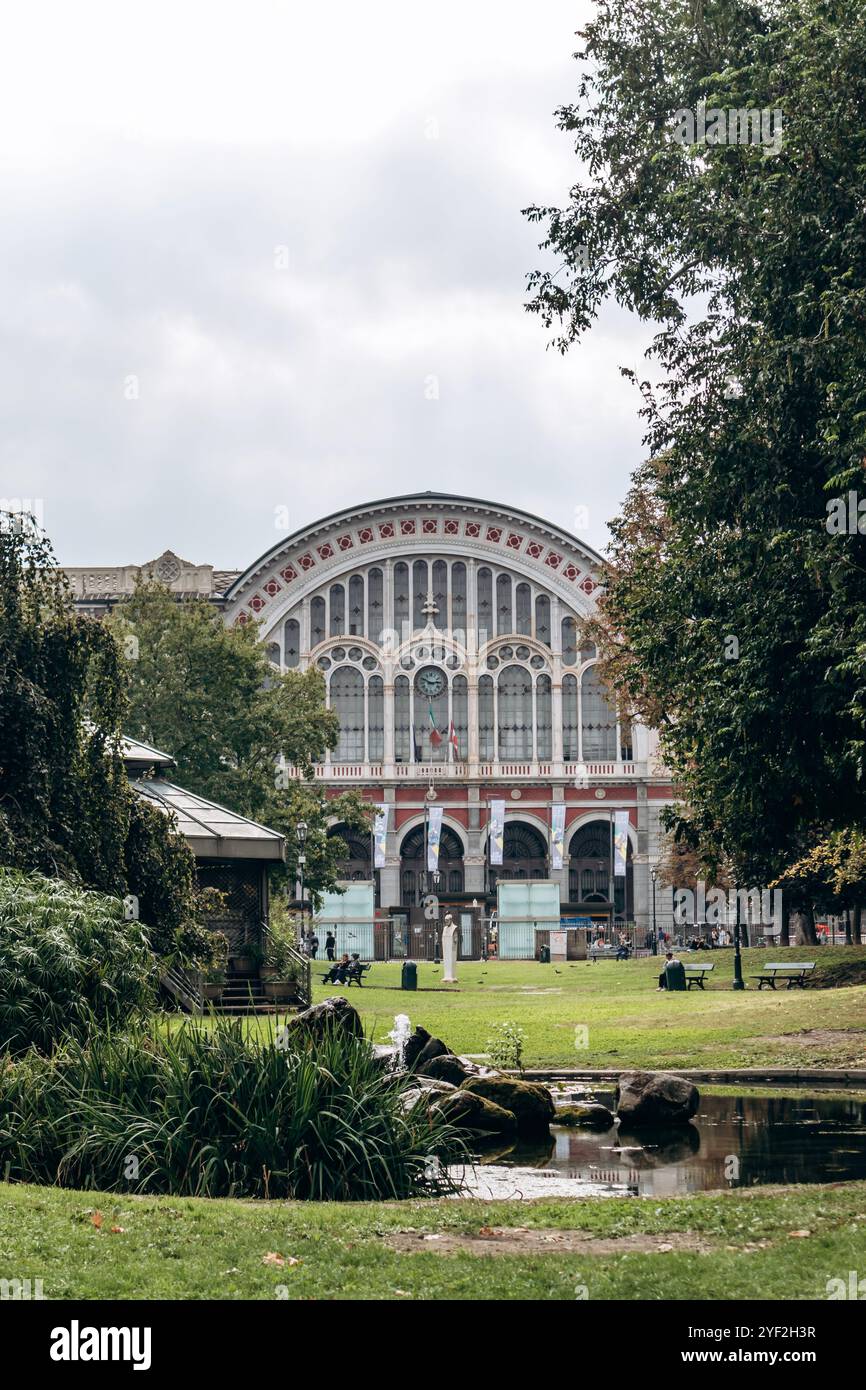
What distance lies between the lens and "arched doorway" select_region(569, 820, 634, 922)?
69.7 m

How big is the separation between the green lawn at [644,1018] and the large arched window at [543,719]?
28.2 metres

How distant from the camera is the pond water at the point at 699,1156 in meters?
12.5

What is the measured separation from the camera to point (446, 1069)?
54.6ft

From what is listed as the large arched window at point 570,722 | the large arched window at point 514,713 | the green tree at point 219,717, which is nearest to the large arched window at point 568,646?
the large arched window at point 570,722

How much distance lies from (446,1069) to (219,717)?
2829 centimetres

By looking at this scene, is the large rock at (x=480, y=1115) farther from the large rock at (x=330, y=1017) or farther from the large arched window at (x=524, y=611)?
the large arched window at (x=524, y=611)

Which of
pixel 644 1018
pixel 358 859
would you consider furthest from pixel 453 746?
pixel 644 1018

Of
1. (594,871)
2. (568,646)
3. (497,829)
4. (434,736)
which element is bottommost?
(594,871)

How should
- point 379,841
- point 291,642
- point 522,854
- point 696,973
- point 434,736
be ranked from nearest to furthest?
point 696,973 → point 379,841 → point 291,642 → point 434,736 → point 522,854

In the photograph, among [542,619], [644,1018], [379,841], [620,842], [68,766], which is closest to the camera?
[68,766]

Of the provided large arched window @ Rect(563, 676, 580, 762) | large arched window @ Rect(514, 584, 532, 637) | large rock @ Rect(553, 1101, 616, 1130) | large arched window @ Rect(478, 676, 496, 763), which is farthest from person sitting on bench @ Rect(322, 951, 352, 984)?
large arched window @ Rect(514, 584, 532, 637)

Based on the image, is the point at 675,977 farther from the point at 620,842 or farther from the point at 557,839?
the point at 557,839
